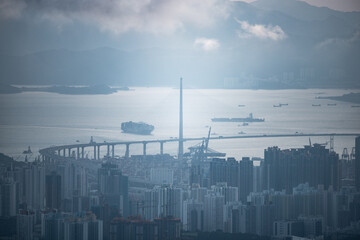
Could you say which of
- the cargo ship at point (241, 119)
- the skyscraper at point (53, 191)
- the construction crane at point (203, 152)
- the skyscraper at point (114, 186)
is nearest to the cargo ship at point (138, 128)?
the cargo ship at point (241, 119)

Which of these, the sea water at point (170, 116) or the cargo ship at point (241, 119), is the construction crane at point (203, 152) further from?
the cargo ship at point (241, 119)

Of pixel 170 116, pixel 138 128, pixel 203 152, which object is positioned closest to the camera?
pixel 203 152

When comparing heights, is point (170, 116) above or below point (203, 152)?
above

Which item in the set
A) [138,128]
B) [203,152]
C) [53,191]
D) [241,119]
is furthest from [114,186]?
[241,119]

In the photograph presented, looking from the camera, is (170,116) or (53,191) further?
(170,116)

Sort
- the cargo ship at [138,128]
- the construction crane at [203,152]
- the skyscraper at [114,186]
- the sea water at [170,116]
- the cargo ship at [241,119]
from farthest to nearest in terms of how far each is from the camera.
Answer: the cargo ship at [241,119] → the cargo ship at [138,128] → the sea water at [170,116] → the construction crane at [203,152] → the skyscraper at [114,186]

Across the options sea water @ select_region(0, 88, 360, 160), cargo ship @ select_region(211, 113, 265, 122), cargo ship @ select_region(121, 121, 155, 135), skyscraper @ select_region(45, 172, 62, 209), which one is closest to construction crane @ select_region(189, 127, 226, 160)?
sea water @ select_region(0, 88, 360, 160)

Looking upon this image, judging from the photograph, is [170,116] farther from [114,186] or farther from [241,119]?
[114,186]

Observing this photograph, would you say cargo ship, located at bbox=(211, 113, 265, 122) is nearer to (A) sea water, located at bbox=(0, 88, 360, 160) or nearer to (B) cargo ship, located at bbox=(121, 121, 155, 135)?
(A) sea water, located at bbox=(0, 88, 360, 160)
